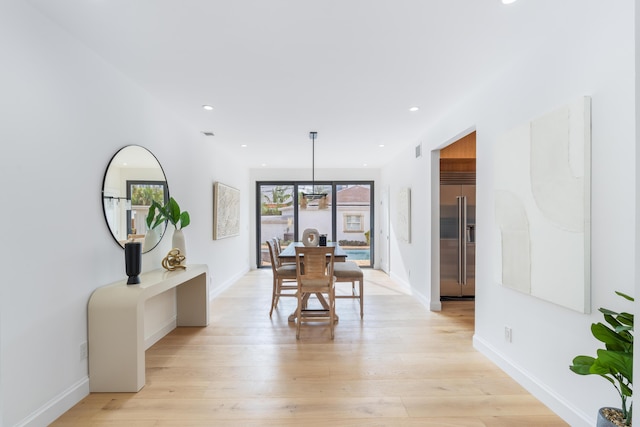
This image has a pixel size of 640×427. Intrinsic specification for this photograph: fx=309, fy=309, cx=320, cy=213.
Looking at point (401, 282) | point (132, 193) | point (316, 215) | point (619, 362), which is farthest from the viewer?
point (316, 215)

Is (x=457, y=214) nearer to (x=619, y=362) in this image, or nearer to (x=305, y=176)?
(x=619, y=362)

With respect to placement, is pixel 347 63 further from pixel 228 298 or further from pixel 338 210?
pixel 338 210

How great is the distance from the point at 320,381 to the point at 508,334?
1.55 metres

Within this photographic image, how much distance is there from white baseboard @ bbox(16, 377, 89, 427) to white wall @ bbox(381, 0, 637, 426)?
10.4ft

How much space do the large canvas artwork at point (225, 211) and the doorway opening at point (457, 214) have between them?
3.35 meters

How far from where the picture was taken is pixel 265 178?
24.2 ft

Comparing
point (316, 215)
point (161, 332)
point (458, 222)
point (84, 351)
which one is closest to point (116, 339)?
point (84, 351)

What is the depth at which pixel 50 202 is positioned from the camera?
6.24 ft

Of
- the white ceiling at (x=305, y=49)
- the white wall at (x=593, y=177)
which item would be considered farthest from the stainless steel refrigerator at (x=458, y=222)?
the white wall at (x=593, y=177)

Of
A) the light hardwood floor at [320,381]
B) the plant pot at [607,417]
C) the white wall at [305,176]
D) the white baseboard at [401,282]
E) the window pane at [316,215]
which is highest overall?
the white wall at [305,176]

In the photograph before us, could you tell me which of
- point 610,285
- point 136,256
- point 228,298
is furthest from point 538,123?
point 228,298

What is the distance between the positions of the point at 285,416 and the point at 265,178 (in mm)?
5923

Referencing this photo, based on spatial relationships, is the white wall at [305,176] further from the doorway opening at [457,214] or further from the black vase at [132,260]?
the black vase at [132,260]

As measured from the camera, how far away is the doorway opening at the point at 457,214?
4.46 m
